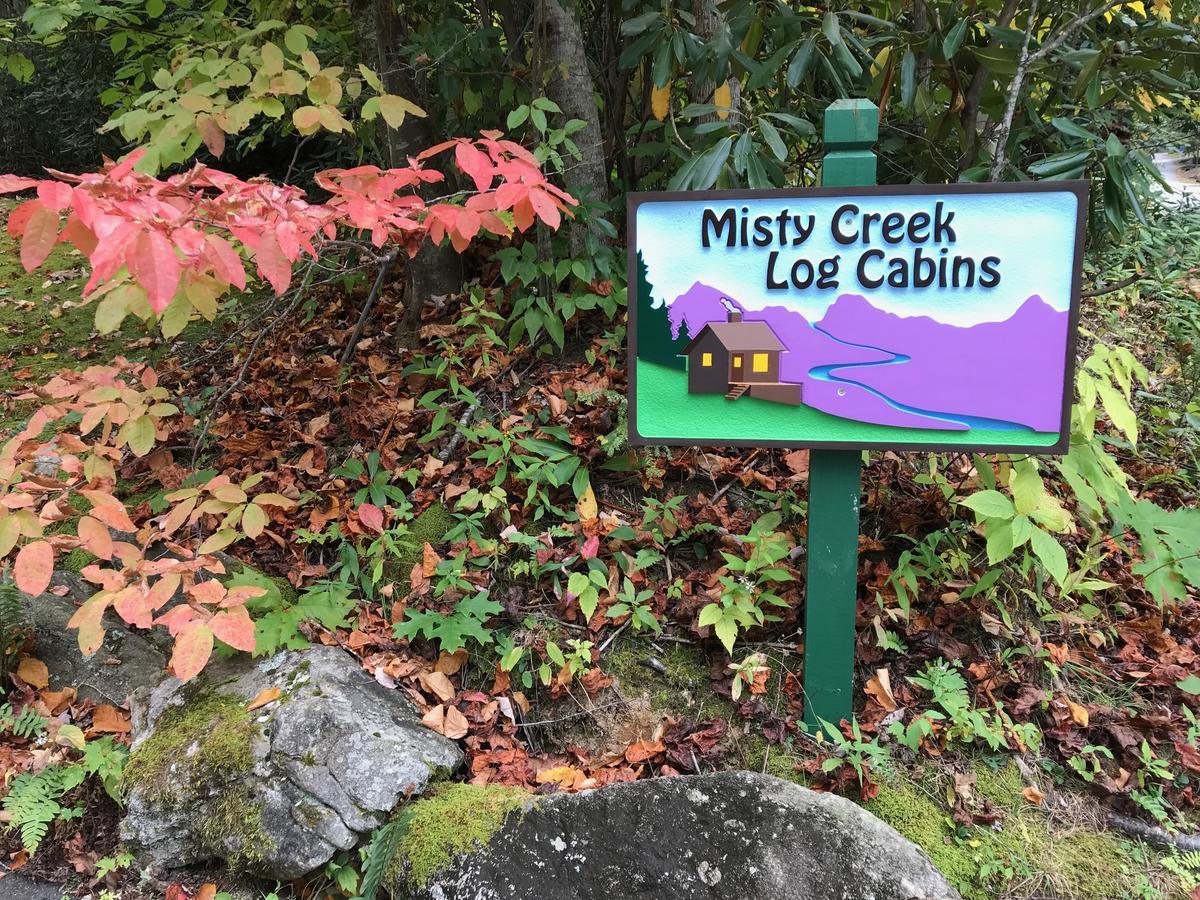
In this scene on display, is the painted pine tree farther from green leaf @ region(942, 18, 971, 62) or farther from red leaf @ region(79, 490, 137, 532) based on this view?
red leaf @ region(79, 490, 137, 532)

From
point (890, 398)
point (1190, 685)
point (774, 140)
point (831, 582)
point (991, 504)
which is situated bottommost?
point (1190, 685)

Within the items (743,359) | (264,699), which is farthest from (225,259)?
(264,699)

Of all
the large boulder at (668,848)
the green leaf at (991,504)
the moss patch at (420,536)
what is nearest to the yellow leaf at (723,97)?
the green leaf at (991,504)

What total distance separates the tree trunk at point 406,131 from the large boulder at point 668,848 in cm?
280

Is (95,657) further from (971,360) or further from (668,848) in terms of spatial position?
(971,360)

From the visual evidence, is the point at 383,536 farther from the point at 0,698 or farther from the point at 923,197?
the point at 923,197

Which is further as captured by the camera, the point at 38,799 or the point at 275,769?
the point at 38,799

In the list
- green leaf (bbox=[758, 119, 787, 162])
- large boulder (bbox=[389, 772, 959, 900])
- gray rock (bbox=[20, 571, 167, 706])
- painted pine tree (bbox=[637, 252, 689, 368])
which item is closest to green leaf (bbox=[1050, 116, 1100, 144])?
green leaf (bbox=[758, 119, 787, 162])

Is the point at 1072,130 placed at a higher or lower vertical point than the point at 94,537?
higher

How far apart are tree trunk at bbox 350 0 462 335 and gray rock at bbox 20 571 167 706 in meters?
2.07

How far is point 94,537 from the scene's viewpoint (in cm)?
234

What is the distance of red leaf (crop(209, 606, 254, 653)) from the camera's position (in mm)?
2240

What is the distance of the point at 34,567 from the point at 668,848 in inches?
76.4

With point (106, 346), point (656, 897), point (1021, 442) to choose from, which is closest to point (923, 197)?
point (1021, 442)
